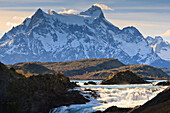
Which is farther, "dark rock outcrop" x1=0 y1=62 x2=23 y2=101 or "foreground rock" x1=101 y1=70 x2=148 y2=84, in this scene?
"foreground rock" x1=101 y1=70 x2=148 y2=84

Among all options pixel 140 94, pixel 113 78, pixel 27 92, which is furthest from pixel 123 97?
pixel 113 78

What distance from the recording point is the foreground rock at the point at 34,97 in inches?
1790

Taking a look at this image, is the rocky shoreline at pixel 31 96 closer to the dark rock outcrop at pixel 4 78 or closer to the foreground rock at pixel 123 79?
the dark rock outcrop at pixel 4 78

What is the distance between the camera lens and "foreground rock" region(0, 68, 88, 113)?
45469mm

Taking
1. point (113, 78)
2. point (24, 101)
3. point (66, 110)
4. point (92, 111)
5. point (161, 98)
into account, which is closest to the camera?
point (161, 98)

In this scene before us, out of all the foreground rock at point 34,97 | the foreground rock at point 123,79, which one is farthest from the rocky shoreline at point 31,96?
the foreground rock at point 123,79

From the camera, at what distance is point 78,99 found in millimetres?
49469

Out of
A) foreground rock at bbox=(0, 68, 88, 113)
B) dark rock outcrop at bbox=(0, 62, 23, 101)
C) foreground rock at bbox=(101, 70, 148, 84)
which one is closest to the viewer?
foreground rock at bbox=(0, 68, 88, 113)

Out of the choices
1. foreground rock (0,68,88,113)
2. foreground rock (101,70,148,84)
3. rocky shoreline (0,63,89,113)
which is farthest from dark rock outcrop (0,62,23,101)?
foreground rock (101,70,148,84)

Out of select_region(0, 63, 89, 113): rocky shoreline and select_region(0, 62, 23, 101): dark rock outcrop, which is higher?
select_region(0, 62, 23, 101): dark rock outcrop

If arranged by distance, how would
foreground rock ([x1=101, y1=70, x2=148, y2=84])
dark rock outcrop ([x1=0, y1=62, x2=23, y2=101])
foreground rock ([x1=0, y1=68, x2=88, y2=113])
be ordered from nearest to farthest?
foreground rock ([x1=0, y1=68, x2=88, y2=113]) → dark rock outcrop ([x1=0, y1=62, x2=23, y2=101]) → foreground rock ([x1=101, y1=70, x2=148, y2=84])

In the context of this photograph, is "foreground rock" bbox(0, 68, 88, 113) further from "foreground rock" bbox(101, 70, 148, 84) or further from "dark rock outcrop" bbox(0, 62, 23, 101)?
"foreground rock" bbox(101, 70, 148, 84)

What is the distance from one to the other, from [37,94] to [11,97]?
11.7ft

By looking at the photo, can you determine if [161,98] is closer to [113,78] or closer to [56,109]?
[56,109]
